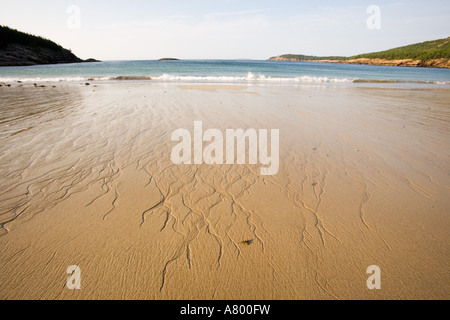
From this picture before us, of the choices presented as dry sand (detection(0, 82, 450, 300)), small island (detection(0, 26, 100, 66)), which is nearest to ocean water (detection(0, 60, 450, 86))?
small island (detection(0, 26, 100, 66))

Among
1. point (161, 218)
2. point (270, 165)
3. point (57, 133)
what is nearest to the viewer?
point (161, 218)

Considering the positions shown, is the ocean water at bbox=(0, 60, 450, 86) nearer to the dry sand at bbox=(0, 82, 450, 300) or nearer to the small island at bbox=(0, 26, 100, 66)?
the small island at bbox=(0, 26, 100, 66)

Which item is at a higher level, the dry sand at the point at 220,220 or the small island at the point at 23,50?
the small island at the point at 23,50

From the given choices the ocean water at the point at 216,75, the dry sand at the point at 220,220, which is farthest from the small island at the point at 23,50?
the dry sand at the point at 220,220

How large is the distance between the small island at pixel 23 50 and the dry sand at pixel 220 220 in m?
59.8

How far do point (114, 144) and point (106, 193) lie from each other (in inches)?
86.9

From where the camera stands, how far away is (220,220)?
2.74 m

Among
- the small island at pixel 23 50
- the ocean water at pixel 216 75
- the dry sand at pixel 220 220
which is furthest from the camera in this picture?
the small island at pixel 23 50

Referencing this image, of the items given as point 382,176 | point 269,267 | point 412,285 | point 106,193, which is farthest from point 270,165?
point 106,193

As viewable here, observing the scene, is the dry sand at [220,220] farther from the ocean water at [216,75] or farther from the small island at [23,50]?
the small island at [23,50]

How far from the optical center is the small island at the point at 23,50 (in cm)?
4491
